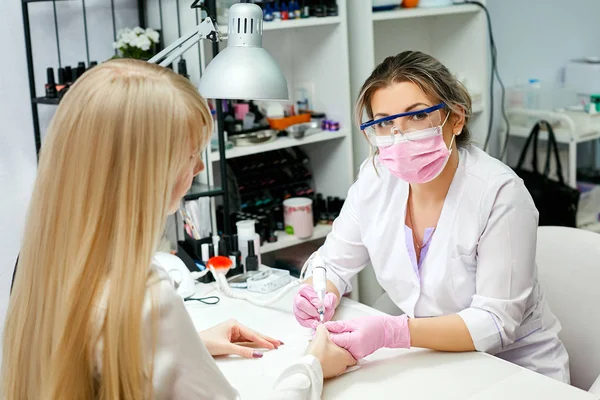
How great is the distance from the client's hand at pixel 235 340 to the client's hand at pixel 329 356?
11 cm

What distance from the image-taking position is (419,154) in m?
1.49

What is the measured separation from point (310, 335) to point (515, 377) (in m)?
0.41

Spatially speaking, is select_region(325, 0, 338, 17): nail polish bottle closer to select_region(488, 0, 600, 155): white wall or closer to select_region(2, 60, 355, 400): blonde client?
select_region(488, 0, 600, 155): white wall

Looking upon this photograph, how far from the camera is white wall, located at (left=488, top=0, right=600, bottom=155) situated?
10.3 feet

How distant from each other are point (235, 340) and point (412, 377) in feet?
1.15

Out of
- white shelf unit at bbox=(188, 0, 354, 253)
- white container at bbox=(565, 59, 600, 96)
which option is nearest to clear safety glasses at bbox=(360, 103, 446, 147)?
white shelf unit at bbox=(188, 0, 354, 253)

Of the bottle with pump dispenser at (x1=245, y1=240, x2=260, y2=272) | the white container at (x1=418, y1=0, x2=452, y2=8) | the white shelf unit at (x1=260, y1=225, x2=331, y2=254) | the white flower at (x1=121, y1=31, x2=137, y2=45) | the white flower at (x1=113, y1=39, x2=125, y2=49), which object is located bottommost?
the white shelf unit at (x1=260, y1=225, x2=331, y2=254)

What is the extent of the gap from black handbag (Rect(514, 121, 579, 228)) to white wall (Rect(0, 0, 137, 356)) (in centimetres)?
173

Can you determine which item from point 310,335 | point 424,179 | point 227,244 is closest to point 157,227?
point 310,335

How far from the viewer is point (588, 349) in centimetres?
161

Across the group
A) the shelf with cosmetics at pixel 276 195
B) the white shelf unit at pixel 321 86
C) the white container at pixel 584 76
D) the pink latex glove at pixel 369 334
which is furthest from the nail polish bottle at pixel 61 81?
the white container at pixel 584 76

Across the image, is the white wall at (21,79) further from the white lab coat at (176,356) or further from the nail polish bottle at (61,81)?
the white lab coat at (176,356)

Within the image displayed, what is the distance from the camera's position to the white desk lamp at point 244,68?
1.33 meters

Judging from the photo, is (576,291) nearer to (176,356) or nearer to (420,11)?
(176,356)
